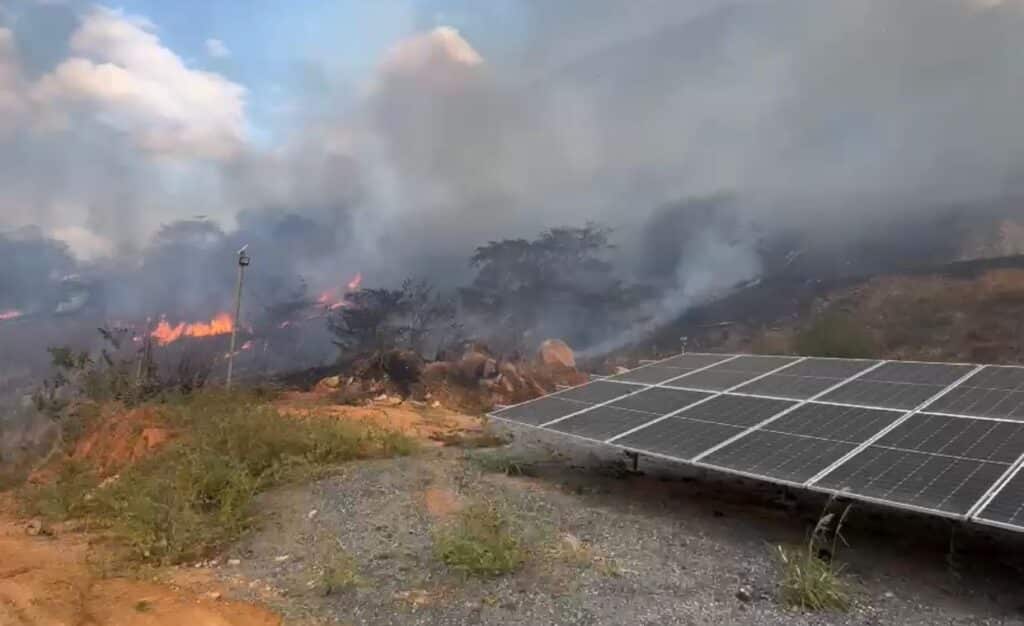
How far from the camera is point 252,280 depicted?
36094 millimetres

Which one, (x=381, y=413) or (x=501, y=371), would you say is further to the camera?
(x=501, y=371)

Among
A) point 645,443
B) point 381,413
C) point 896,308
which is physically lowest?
point 381,413

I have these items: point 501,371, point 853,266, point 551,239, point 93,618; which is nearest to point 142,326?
point 501,371

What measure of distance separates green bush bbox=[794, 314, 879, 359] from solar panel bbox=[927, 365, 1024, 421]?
487 inches

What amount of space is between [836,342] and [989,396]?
1428 centimetres

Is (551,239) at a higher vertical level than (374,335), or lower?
higher

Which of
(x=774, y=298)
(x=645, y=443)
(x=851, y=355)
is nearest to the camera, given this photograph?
(x=645, y=443)

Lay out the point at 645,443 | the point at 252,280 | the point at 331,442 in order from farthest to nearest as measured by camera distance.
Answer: the point at 252,280
the point at 331,442
the point at 645,443

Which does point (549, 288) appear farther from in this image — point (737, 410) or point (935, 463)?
point (935, 463)

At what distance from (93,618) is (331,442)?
226 inches

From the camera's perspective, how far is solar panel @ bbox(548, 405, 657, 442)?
8891 mm

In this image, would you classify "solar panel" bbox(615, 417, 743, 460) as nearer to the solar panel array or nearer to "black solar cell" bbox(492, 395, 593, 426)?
the solar panel array

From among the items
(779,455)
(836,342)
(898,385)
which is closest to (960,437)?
(779,455)

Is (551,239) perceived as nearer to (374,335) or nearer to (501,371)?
(374,335)
